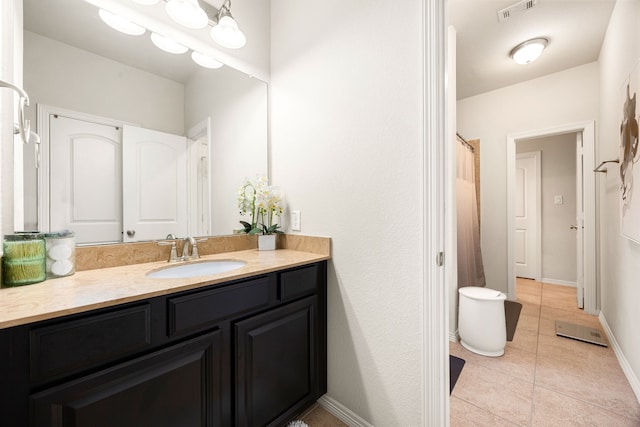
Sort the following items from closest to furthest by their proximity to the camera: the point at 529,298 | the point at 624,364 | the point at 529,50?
the point at 624,364
the point at 529,50
the point at 529,298

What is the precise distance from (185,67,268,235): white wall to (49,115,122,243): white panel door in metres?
0.44

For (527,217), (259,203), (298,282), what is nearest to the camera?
(298,282)

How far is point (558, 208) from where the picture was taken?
3814 mm

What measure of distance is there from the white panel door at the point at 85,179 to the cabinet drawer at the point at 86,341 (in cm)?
62

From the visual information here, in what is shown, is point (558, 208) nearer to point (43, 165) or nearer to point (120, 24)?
point (120, 24)

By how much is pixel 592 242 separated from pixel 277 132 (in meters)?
3.38

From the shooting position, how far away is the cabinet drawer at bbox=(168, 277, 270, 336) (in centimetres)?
88

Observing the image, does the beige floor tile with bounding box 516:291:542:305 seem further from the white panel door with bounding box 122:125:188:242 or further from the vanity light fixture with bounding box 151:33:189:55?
the vanity light fixture with bounding box 151:33:189:55

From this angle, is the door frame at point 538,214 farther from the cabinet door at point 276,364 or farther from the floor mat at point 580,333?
the cabinet door at point 276,364

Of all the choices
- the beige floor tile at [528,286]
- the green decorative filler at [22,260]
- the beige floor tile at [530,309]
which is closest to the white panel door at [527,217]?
the beige floor tile at [528,286]

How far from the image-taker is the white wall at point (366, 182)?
1155 millimetres

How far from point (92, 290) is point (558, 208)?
5.22 m

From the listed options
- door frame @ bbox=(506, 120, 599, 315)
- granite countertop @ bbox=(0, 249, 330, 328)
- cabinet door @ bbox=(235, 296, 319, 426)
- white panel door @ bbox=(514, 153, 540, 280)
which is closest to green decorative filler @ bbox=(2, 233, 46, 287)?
granite countertop @ bbox=(0, 249, 330, 328)

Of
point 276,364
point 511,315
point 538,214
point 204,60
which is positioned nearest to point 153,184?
point 204,60
